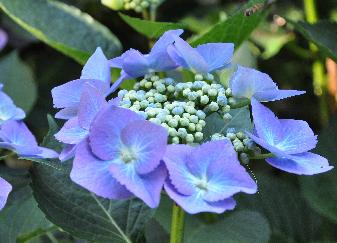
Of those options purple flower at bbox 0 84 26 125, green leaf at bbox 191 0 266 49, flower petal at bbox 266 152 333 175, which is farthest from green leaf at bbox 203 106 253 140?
purple flower at bbox 0 84 26 125

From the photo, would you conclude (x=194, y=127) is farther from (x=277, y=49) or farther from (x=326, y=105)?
(x=277, y=49)

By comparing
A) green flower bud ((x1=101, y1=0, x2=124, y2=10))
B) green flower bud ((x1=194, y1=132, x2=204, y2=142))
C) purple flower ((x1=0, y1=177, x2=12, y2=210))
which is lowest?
green flower bud ((x1=101, y1=0, x2=124, y2=10))

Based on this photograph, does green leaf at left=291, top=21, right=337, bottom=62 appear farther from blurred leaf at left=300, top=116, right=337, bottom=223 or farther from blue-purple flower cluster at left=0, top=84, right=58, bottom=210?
blue-purple flower cluster at left=0, top=84, right=58, bottom=210

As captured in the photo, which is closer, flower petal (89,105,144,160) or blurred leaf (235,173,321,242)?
flower petal (89,105,144,160)

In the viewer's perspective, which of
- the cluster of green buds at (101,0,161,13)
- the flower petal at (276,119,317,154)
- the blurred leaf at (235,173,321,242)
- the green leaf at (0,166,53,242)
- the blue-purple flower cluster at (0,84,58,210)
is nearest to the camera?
the flower petal at (276,119,317,154)

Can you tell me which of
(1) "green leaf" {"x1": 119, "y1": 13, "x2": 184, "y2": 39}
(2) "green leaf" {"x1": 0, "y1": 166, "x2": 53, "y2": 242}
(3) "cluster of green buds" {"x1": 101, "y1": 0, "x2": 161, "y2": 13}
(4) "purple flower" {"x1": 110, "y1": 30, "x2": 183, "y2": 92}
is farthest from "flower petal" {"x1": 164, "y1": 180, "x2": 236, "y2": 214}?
(3) "cluster of green buds" {"x1": 101, "y1": 0, "x2": 161, "y2": 13}

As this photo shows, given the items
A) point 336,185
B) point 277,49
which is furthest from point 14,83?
point 336,185

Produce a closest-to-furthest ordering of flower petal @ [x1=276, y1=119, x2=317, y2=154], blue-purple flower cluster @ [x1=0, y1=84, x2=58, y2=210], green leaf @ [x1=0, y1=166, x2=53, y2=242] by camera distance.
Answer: flower petal @ [x1=276, y1=119, x2=317, y2=154] → blue-purple flower cluster @ [x1=0, y1=84, x2=58, y2=210] → green leaf @ [x1=0, y1=166, x2=53, y2=242]

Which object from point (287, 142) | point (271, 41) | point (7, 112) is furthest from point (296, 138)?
point (271, 41)

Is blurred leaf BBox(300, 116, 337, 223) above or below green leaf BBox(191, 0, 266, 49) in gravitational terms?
below
